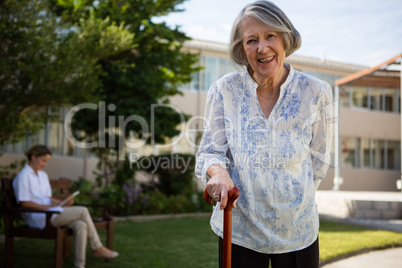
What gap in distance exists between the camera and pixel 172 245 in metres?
6.94

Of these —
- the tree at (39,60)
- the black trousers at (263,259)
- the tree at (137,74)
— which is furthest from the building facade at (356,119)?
the black trousers at (263,259)

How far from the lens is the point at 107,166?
11648 millimetres

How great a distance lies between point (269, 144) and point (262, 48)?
397mm

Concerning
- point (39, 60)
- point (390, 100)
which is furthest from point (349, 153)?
point (39, 60)

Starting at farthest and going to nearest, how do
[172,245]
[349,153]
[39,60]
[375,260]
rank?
[349,153] < [172,245] < [39,60] < [375,260]

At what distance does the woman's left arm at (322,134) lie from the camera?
1.97 metres

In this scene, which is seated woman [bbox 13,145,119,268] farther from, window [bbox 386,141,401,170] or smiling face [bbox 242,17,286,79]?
window [bbox 386,141,401,170]

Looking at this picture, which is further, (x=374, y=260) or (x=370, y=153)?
(x=370, y=153)

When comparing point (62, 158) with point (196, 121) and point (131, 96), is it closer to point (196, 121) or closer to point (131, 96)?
point (131, 96)

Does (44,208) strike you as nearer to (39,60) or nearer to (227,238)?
(39,60)

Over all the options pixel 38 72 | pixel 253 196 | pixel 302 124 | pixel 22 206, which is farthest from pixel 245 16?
pixel 38 72

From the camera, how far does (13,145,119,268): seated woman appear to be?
5.28m

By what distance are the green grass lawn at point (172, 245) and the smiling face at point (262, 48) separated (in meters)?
4.13

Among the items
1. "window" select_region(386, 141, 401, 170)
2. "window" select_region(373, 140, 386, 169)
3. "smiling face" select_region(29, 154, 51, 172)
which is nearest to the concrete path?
"smiling face" select_region(29, 154, 51, 172)
